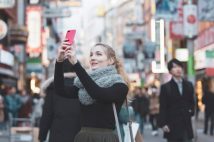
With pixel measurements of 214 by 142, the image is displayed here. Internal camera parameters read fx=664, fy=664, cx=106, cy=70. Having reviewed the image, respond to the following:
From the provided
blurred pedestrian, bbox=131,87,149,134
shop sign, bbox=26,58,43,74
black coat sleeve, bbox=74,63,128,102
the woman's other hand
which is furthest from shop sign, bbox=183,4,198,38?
shop sign, bbox=26,58,43,74

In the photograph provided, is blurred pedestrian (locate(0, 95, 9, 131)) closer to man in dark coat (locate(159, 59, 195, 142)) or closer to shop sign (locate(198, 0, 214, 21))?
shop sign (locate(198, 0, 214, 21))

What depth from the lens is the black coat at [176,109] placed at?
30.0 feet

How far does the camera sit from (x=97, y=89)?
5.06m

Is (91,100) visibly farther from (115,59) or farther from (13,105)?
(13,105)

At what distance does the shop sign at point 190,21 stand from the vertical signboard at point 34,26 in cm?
2249

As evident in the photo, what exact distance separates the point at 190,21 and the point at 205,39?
2140 centimetres

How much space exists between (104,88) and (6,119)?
2059 centimetres

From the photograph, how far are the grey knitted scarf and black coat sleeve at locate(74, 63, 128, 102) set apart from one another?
6 cm

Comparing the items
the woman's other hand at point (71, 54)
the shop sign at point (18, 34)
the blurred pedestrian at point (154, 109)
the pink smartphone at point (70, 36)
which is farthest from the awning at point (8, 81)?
the woman's other hand at point (71, 54)

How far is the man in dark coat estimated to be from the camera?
913 cm

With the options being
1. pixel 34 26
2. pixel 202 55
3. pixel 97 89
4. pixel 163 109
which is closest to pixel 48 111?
pixel 97 89

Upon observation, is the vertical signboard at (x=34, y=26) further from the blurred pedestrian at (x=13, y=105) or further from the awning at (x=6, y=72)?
the blurred pedestrian at (x=13, y=105)

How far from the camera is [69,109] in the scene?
7.17 m

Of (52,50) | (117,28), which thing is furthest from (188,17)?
Result: (117,28)
